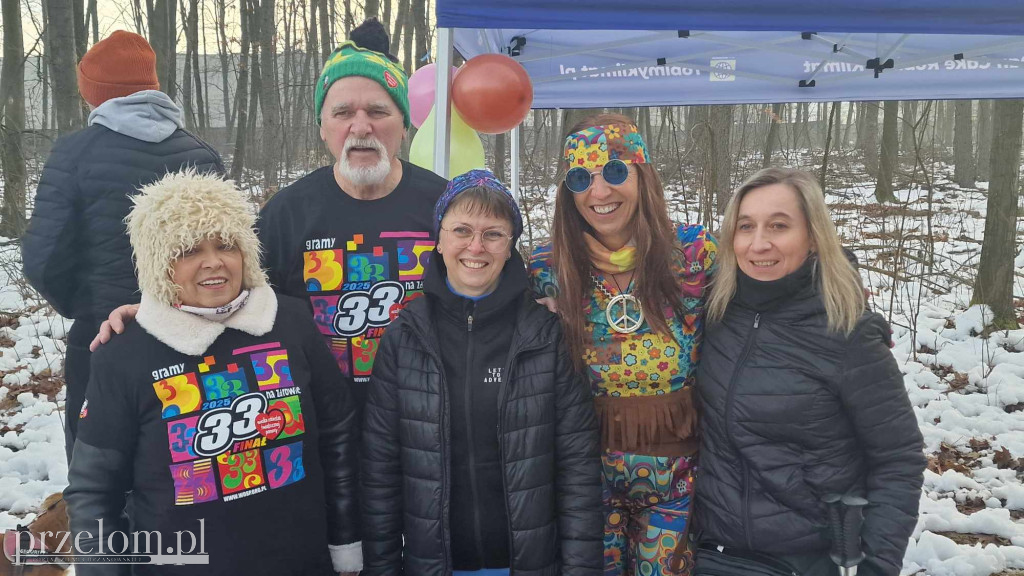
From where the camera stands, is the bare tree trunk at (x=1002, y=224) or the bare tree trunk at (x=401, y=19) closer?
the bare tree trunk at (x=1002, y=224)

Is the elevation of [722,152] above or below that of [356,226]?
above

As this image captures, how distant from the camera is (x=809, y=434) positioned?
202cm

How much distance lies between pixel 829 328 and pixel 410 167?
1.60m

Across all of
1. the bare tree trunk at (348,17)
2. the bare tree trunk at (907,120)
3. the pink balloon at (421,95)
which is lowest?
the pink balloon at (421,95)

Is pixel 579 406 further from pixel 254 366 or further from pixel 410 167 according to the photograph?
pixel 410 167

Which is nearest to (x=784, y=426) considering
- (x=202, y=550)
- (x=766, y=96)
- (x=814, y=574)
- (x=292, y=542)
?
(x=814, y=574)

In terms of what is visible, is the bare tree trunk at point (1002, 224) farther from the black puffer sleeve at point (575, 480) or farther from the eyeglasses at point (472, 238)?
the eyeglasses at point (472, 238)

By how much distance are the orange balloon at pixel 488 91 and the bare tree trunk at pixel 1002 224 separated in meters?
5.81

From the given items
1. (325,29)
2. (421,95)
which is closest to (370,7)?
(325,29)

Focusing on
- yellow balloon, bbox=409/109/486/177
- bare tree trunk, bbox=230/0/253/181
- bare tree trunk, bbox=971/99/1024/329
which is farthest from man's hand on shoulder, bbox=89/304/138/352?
bare tree trunk, bbox=230/0/253/181

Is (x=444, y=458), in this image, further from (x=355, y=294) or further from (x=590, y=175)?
(x=590, y=175)

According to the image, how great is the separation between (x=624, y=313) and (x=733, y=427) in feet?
1.60

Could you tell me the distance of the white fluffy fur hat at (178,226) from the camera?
192 cm

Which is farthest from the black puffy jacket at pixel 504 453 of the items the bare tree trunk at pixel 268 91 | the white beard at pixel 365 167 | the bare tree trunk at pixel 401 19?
the bare tree trunk at pixel 401 19
